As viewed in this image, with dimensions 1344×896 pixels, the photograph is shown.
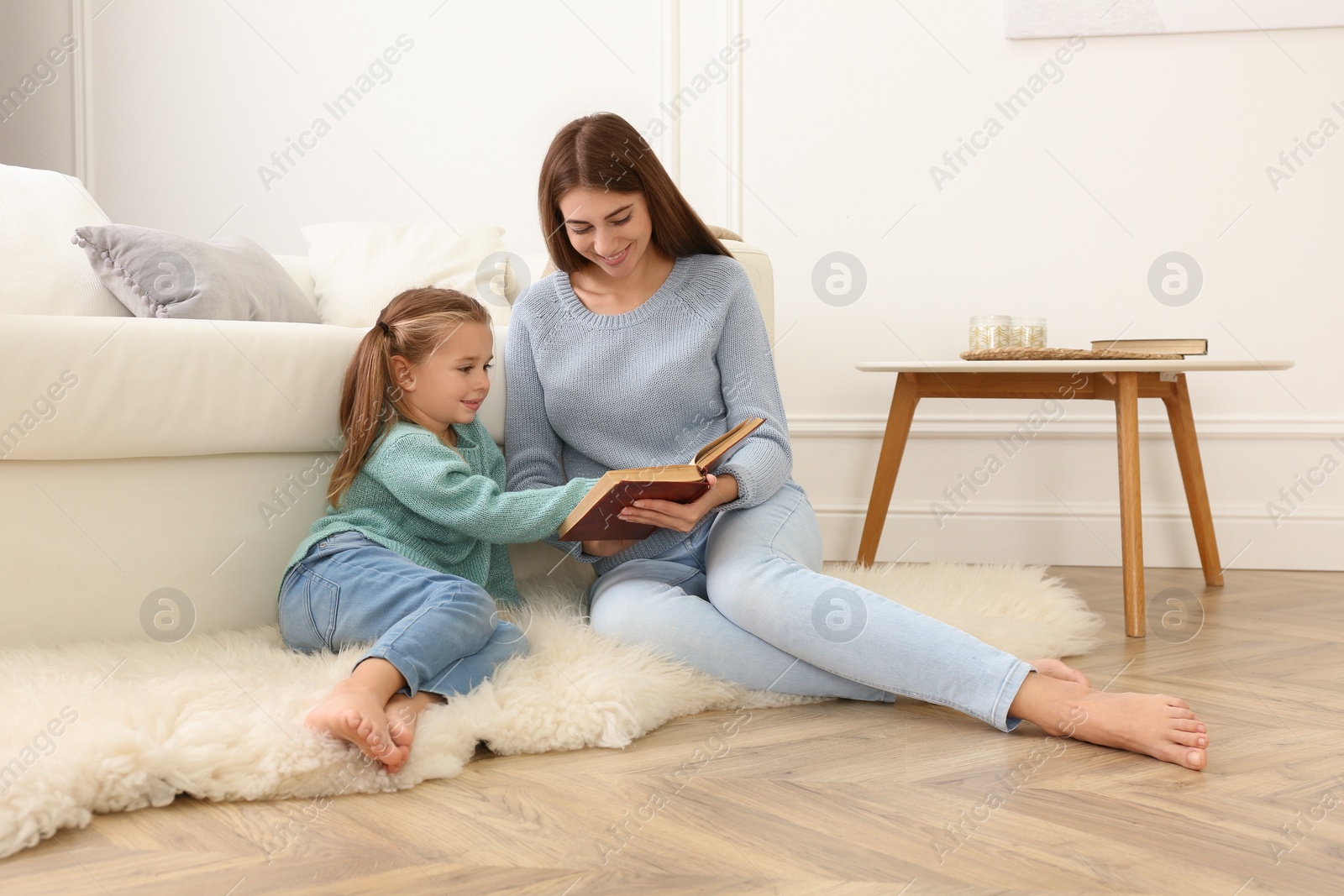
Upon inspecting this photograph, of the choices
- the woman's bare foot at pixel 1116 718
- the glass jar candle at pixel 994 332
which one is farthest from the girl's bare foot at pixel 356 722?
the glass jar candle at pixel 994 332

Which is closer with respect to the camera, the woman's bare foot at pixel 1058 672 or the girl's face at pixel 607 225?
the woman's bare foot at pixel 1058 672

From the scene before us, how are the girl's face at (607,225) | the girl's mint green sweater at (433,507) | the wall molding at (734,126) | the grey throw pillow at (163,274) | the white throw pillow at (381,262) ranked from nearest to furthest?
1. the girl's mint green sweater at (433,507)
2. the girl's face at (607,225)
3. the grey throw pillow at (163,274)
4. the white throw pillow at (381,262)
5. the wall molding at (734,126)

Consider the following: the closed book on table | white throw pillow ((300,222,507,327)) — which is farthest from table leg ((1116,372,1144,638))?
white throw pillow ((300,222,507,327))

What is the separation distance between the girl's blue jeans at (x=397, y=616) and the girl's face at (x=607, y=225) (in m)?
0.50

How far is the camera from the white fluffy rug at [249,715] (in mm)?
921

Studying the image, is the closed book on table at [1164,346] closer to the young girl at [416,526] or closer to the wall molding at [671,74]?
the wall molding at [671,74]

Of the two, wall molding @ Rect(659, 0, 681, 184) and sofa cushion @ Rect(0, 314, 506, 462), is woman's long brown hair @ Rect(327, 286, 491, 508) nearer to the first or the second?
sofa cushion @ Rect(0, 314, 506, 462)

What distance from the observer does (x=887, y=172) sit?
2.50 meters

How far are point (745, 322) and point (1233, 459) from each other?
59.0 inches

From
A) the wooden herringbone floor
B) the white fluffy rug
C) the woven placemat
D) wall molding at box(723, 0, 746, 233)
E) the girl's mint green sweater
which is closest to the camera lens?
the wooden herringbone floor

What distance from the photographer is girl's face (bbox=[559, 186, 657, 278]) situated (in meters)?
1.39

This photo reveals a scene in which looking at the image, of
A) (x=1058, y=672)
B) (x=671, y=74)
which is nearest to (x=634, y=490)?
(x=1058, y=672)

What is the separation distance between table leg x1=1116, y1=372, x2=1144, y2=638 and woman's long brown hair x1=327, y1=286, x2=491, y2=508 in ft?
3.58

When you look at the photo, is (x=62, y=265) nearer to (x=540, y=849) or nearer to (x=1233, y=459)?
(x=540, y=849)
